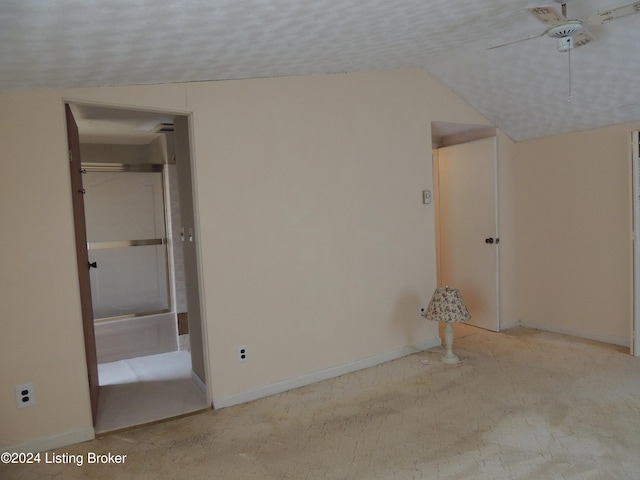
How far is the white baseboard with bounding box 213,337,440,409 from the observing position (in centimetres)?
314

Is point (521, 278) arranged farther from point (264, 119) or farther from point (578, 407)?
point (264, 119)

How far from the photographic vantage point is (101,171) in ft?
16.2

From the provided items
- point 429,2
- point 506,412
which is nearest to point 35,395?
point 506,412

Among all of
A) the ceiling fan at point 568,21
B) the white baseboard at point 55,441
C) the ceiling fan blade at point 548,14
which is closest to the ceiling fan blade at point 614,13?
the ceiling fan at point 568,21

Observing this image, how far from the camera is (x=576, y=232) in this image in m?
4.27

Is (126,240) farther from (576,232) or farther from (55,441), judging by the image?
(576,232)

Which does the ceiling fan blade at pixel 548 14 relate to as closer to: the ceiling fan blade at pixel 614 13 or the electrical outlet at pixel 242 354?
the ceiling fan blade at pixel 614 13

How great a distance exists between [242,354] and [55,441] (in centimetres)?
120

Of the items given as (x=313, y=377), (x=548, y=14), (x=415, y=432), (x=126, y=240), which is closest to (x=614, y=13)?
(x=548, y=14)

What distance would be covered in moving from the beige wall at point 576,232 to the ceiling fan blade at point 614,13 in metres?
1.78

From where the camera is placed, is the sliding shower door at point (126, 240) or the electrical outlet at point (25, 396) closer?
the electrical outlet at point (25, 396)

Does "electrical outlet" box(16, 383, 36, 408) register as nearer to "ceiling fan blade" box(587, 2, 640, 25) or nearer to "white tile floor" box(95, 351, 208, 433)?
"white tile floor" box(95, 351, 208, 433)

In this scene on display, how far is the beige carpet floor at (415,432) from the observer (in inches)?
90.2

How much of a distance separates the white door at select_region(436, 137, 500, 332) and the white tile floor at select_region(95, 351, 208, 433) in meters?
2.97
